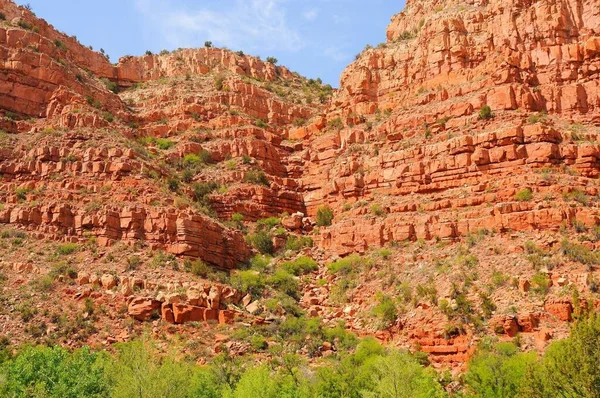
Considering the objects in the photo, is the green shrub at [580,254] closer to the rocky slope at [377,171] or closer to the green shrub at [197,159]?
the rocky slope at [377,171]

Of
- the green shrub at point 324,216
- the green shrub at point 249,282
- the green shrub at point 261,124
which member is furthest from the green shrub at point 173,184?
the green shrub at point 261,124

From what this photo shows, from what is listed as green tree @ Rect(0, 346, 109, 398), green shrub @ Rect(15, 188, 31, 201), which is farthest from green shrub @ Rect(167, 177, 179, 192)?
green tree @ Rect(0, 346, 109, 398)

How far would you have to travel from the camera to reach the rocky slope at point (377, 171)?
125 ft

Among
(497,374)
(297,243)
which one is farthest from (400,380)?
(297,243)

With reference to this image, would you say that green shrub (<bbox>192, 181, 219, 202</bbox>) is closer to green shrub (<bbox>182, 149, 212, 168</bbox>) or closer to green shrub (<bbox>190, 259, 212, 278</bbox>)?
green shrub (<bbox>182, 149, 212, 168</bbox>)

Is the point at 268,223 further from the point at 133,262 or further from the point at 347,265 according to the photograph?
the point at 133,262

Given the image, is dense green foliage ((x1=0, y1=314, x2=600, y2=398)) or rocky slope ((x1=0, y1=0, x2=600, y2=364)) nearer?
dense green foliage ((x1=0, y1=314, x2=600, y2=398))

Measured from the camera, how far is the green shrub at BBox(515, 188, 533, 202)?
136 feet

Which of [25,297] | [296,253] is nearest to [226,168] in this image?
[296,253]

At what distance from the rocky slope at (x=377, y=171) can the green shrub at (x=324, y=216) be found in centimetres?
59

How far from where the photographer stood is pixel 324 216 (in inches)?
2051

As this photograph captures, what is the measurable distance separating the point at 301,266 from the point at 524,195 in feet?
48.3

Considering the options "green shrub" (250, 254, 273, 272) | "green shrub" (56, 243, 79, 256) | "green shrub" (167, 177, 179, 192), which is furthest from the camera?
"green shrub" (167, 177, 179, 192)

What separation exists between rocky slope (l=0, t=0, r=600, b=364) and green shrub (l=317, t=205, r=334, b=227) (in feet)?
1.94
